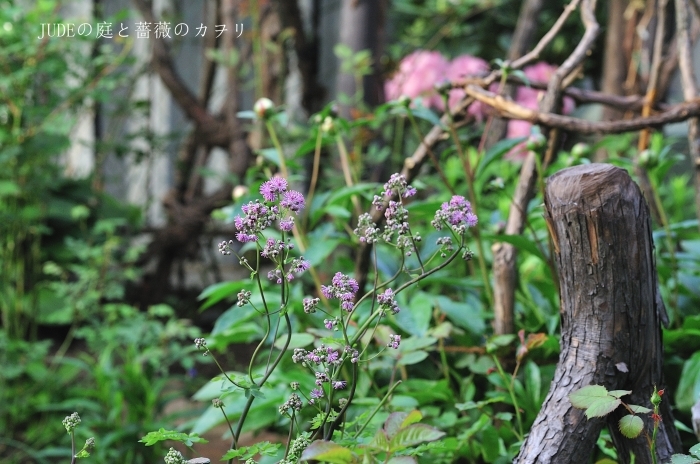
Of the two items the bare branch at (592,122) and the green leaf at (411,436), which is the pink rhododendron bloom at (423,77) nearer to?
the bare branch at (592,122)

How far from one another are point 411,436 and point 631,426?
0.26 m

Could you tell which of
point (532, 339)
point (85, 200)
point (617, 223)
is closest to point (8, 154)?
point (85, 200)

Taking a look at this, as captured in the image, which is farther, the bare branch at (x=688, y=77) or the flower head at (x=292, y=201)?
the bare branch at (x=688, y=77)

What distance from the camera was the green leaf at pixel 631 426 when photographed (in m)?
0.78

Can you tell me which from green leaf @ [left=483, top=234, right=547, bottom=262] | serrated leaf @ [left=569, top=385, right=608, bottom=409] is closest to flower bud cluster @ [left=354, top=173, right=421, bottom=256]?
serrated leaf @ [left=569, top=385, right=608, bottom=409]

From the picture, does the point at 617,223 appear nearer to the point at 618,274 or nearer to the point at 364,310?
the point at 618,274

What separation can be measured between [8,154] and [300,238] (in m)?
1.12

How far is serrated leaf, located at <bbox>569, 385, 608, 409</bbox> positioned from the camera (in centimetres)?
77

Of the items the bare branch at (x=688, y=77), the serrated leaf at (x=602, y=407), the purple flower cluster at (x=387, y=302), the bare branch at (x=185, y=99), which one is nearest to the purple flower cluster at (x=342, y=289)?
the purple flower cluster at (x=387, y=302)

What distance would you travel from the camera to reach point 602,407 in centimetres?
75

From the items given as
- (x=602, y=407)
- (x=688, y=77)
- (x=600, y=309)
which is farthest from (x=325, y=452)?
(x=688, y=77)

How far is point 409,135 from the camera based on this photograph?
3006mm

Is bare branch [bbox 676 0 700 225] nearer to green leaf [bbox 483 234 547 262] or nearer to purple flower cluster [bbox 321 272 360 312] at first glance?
green leaf [bbox 483 234 547 262]

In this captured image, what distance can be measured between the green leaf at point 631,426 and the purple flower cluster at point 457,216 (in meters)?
0.27
